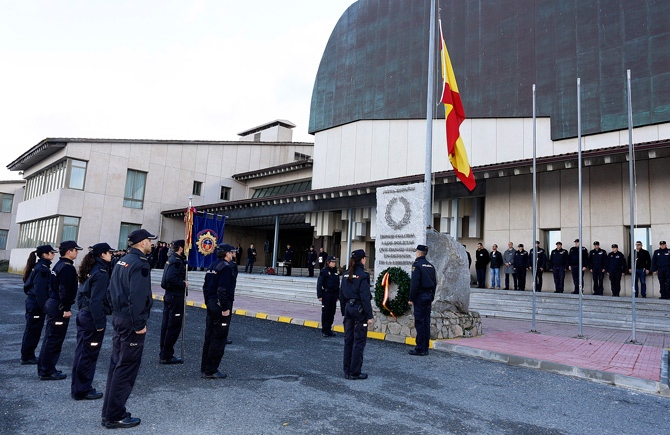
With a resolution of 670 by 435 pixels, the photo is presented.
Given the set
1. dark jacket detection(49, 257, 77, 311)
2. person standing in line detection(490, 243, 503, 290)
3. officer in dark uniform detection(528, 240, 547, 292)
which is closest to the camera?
dark jacket detection(49, 257, 77, 311)

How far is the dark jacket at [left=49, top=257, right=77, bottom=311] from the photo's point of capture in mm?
6051

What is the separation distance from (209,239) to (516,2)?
1779 cm

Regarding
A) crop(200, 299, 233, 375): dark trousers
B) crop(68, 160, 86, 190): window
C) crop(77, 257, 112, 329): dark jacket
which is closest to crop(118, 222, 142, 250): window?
crop(68, 160, 86, 190): window

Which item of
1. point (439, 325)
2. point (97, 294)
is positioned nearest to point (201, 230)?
point (439, 325)

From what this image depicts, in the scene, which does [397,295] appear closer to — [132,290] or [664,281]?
[132,290]

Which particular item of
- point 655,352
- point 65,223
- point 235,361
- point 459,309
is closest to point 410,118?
point 459,309

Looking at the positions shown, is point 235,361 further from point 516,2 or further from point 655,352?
point 516,2

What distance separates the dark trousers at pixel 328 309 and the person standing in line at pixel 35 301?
18.2ft

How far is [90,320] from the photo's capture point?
5324 millimetres

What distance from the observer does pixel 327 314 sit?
10422mm

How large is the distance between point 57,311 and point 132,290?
7.32ft

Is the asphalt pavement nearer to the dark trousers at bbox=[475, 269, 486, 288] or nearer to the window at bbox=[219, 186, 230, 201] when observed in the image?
the dark trousers at bbox=[475, 269, 486, 288]

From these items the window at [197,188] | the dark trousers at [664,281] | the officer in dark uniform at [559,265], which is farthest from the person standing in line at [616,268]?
the window at [197,188]

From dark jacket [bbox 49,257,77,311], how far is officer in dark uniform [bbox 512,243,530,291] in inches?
577
